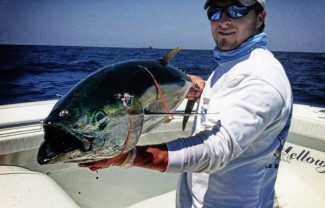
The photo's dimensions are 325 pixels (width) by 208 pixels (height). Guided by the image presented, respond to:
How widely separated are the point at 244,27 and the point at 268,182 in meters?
0.88

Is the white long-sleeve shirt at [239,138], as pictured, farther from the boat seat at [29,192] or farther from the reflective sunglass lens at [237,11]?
the boat seat at [29,192]

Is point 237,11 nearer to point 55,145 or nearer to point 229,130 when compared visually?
point 229,130

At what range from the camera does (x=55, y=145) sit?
1017 mm

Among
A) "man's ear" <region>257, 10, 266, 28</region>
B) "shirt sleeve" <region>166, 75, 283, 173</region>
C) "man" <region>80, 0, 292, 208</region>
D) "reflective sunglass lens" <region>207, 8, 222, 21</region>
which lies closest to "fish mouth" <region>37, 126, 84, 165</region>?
"man" <region>80, 0, 292, 208</region>

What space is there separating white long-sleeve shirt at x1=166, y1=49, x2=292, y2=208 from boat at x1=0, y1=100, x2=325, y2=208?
4.46ft

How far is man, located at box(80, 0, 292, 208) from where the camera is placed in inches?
47.5

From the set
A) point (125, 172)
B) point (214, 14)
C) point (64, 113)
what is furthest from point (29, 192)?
point (214, 14)

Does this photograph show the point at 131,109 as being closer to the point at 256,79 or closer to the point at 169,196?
the point at 256,79

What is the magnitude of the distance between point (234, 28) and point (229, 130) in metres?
0.69

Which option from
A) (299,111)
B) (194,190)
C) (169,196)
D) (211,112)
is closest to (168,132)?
(169,196)

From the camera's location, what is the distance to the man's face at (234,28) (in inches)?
63.7

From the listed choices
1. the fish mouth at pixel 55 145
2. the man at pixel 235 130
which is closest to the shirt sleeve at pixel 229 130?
the man at pixel 235 130

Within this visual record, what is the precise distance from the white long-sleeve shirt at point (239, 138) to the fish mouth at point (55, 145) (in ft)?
1.29

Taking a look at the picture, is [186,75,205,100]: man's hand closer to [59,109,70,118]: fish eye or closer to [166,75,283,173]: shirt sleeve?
[166,75,283,173]: shirt sleeve
